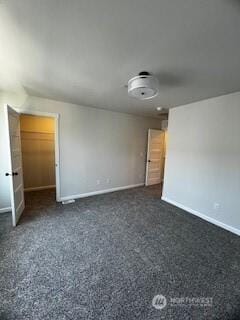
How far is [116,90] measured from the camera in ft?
9.18

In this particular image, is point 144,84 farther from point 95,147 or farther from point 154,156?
point 154,156

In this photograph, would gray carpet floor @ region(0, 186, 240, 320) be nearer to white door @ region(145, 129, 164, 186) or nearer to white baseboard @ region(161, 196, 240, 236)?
white baseboard @ region(161, 196, 240, 236)

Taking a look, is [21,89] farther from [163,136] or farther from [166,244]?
[163,136]

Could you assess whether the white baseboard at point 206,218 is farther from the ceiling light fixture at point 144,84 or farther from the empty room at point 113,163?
the ceiling light fixture at point 144,84

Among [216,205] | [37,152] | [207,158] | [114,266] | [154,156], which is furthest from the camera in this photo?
[154,156]

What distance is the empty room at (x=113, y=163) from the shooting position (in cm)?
134

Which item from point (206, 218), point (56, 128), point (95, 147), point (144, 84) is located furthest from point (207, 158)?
point (56, 128)

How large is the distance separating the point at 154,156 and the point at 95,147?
2.25 m

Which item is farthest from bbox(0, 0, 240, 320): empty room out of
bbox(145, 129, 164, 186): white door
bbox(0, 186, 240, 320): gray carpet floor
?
bbox(145, 129, 164, 186): white door

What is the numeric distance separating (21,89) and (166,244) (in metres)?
3.68

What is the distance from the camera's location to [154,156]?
5484 mm

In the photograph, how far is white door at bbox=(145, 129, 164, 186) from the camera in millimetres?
5305

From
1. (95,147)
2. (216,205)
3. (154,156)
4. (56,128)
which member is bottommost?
(216,205)

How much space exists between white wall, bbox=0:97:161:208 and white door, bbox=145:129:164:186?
204mm
